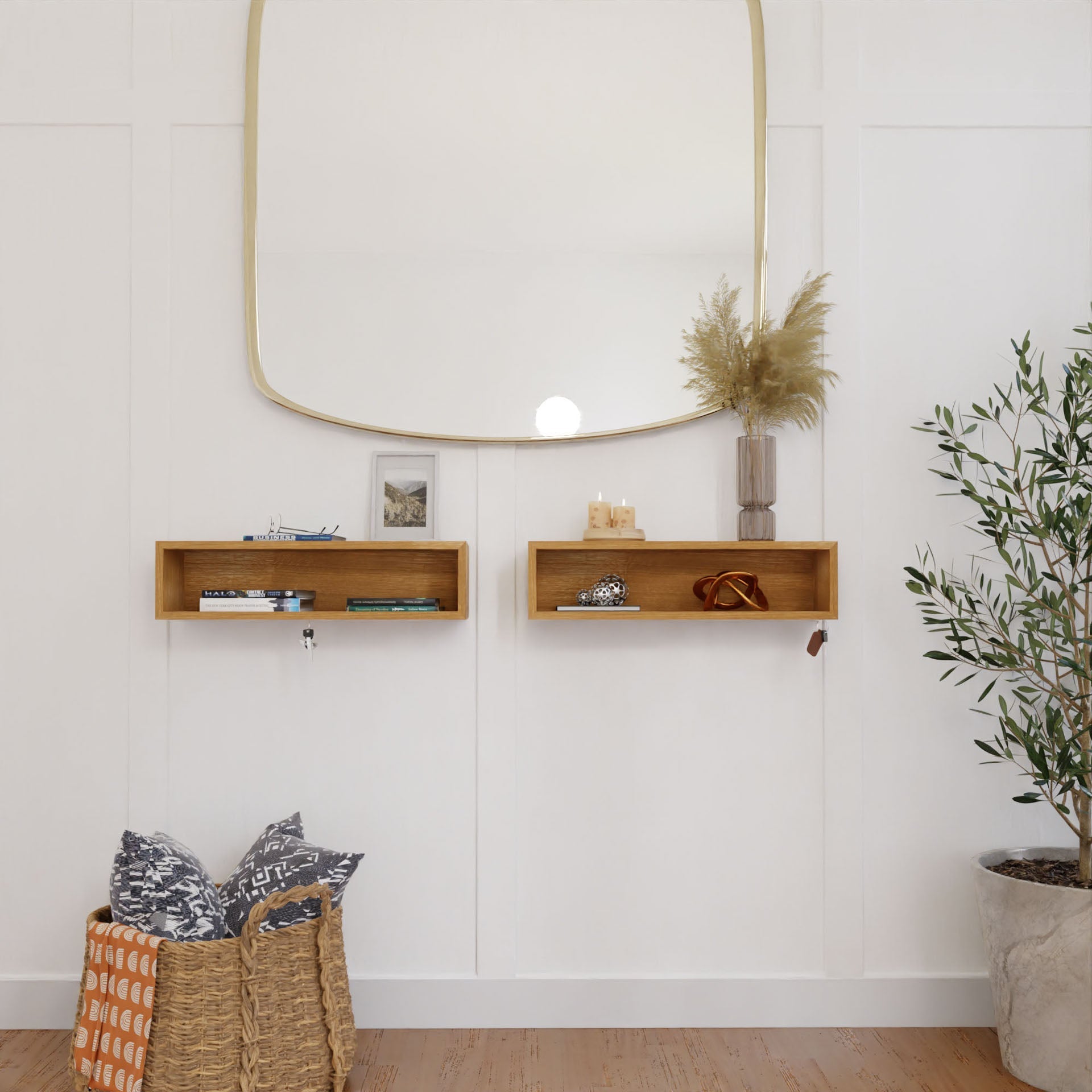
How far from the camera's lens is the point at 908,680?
2.34 m

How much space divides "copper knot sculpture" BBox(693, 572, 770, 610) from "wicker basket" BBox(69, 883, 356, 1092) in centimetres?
111

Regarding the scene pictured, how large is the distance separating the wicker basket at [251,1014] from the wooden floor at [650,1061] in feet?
0.53

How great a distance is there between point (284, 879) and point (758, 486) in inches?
56.3

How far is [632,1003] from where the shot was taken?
7.48 ft

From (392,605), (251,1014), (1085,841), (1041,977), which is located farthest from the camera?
(392,605)

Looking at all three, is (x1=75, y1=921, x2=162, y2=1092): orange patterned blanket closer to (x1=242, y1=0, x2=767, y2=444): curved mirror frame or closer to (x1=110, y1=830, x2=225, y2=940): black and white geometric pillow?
Result: (x1=110, y1=830, x2=225, y2=940): black and white geometric pillow

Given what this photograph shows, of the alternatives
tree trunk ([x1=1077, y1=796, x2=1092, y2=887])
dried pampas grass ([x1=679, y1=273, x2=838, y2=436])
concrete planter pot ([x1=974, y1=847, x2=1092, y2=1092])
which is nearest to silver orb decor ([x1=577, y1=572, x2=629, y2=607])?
Answer: dried pampas grass ([x1=679, y1=273, x2=838, y2=436])

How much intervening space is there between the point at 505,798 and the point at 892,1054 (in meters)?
1.10

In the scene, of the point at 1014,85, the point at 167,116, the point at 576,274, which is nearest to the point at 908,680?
the point at 576,274

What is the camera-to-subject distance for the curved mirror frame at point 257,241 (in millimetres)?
2307

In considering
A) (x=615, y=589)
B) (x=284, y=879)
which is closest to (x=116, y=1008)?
(x=284, y=879)

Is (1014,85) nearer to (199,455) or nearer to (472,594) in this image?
(472,594)

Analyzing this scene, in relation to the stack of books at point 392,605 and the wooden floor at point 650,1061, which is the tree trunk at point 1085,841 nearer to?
the wooden floor at point 650,1061

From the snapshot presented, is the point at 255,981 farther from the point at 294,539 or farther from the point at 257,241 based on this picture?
the point at 257,241
